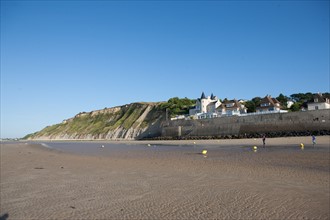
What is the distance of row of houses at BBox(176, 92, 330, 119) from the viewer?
2206 inches

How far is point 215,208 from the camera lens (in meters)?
5.54

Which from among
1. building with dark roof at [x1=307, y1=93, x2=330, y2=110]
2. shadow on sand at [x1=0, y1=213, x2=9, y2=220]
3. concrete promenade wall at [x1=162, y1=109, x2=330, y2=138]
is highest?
building with dark roof at [x1=307, y1=93, x2=330, y2=110]

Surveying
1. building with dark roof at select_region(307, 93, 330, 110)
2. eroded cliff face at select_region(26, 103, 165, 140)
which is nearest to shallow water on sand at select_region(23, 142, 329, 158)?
building with dark roof at select_region(307, 93, 330, 110)

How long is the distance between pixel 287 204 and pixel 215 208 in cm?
160

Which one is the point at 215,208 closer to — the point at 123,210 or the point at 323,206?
the point at 123,210

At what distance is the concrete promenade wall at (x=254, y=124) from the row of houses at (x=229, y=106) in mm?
6272

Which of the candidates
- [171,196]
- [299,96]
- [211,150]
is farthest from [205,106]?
[171,196]

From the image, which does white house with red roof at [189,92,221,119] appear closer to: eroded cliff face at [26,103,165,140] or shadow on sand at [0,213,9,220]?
eroded cliff face at [26,103,165,140]

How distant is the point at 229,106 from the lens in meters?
72.2

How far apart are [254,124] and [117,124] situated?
60.4 m

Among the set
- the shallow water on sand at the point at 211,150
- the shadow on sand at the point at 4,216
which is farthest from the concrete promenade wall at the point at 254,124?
the shadow on sand at the point at 4,216

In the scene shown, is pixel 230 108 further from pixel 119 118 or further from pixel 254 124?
pixel 119 118

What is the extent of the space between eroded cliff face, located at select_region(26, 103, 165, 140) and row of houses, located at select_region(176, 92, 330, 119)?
38.5 feet

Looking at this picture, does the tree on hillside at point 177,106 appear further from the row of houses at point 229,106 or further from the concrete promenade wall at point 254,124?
the concrete promenade wall at point 254,124
